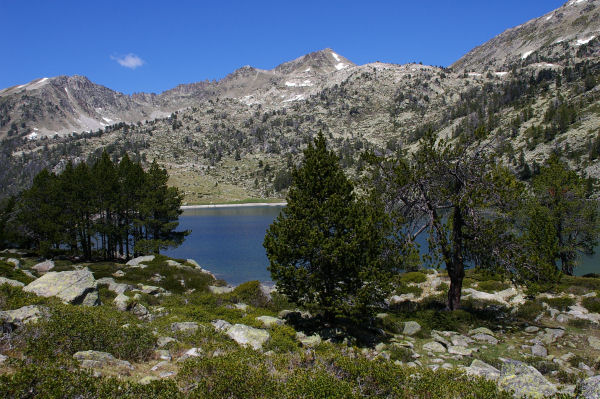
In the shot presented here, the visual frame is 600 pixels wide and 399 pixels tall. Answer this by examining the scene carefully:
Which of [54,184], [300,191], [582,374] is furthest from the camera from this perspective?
[54,184]

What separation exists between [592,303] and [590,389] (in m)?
14.8

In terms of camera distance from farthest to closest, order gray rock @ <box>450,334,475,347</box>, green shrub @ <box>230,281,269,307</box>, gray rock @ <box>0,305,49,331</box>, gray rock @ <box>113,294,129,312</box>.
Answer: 1. green shrub @ <box>230,281,269,307</box>
2. gray rock @ <box>113,294,129,312</box>
3. gray rock @ <box>450,334,475,347</box>
4. gray rock @ <box>0,305,49,331</box>

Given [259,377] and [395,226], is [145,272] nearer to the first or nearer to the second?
[395,226]

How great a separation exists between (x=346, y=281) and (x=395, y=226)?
14.7 ft

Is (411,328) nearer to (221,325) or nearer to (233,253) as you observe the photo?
(221,325)

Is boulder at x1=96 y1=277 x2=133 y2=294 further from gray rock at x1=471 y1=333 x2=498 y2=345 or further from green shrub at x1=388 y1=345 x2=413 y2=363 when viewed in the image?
gray rock at x1=471 y1=333 x2=498 y2=345

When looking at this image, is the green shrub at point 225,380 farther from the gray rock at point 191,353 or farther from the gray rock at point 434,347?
the gray rock at point 434,347

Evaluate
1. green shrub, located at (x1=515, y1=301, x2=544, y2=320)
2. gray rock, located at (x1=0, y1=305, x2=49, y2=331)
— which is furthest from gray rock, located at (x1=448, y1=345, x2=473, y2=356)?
gray rock, located at (x1=0, y1=305, x2=49, y2=331)

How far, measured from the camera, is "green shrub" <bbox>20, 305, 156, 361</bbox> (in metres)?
8.58

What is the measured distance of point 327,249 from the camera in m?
14.2

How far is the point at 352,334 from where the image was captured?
14.9m

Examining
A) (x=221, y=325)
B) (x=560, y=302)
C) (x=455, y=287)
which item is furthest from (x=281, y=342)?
(x=560, y=302)

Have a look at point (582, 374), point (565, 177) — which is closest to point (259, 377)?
point (582, 374)

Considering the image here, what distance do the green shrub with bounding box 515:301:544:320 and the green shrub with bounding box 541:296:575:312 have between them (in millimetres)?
817
